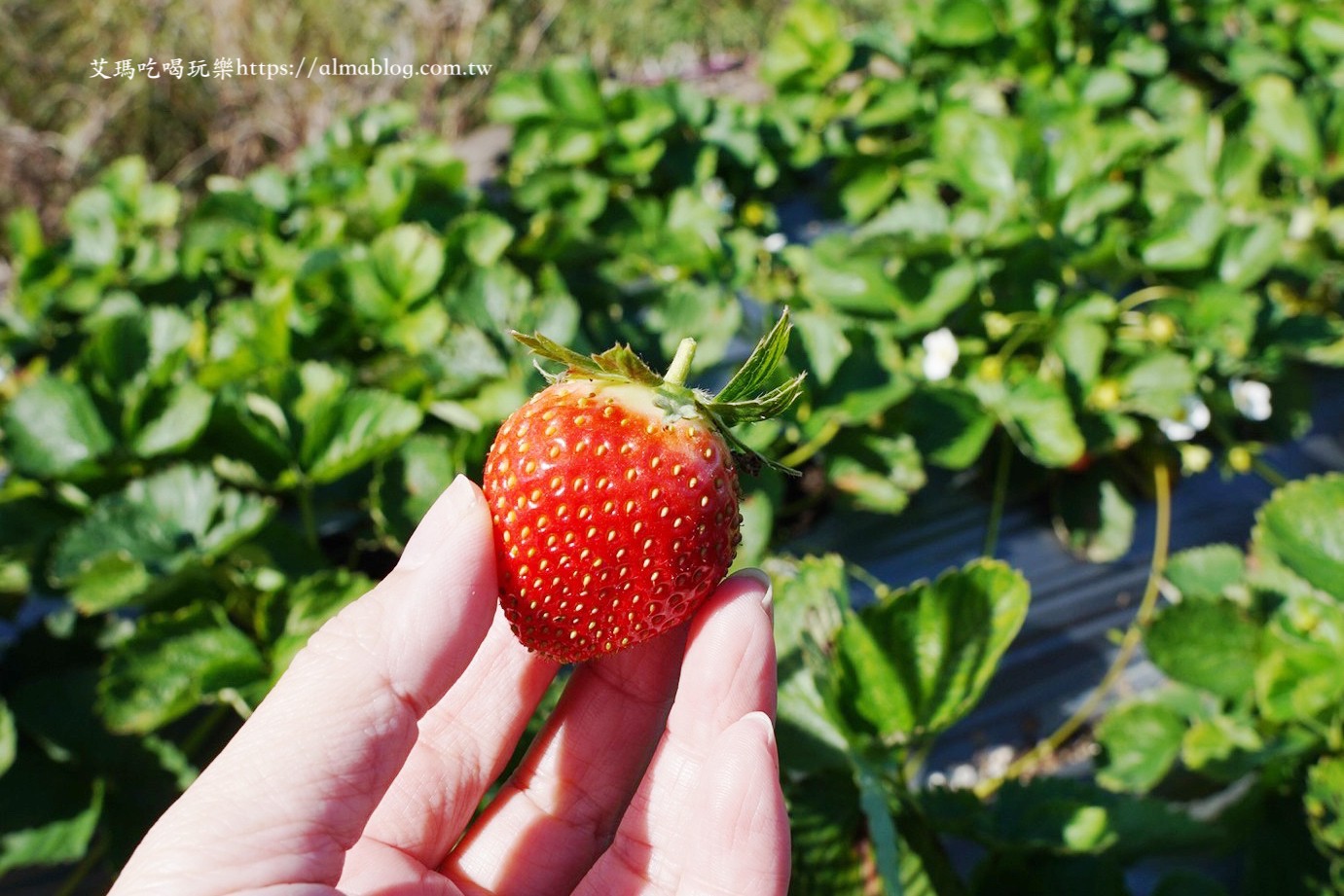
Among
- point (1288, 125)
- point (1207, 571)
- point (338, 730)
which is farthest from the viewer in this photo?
point (1288, 125)

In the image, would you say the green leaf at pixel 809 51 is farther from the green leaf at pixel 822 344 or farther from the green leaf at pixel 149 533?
the green leaf at pixel 149 533

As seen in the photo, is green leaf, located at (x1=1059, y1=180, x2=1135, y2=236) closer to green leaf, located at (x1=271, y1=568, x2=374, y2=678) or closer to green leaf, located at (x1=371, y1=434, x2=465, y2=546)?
green leaf, located at (x1=371, y1=434, x2=465, y2=546)

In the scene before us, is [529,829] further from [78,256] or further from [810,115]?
[810,115]

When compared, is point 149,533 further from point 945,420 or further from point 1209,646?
point 1209,646

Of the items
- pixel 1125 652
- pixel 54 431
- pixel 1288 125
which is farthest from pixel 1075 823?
pixel 1288 125

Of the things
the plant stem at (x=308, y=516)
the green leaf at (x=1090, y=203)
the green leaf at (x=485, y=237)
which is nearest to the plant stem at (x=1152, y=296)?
the green leaf at (x=1090, y=203)

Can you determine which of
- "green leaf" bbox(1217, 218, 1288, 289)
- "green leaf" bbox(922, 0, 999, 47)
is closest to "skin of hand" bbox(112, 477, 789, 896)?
"green leaf" bbox(1217, 218, 1288, 289)
